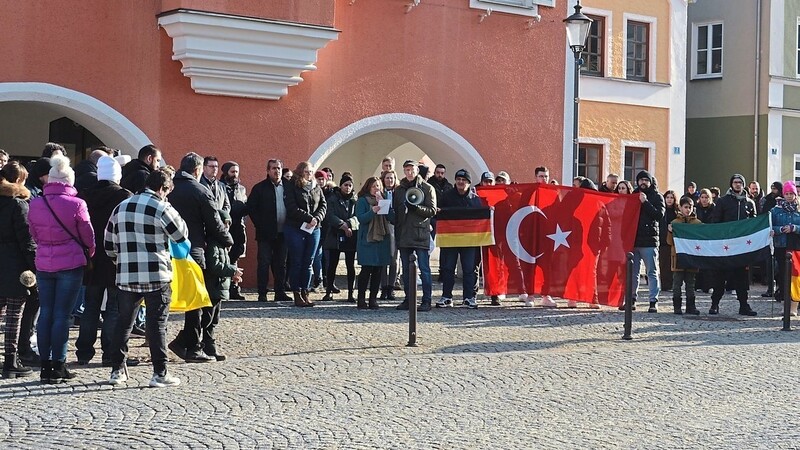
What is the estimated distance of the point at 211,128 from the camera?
19.4 m

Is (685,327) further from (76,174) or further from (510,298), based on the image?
(76,174)

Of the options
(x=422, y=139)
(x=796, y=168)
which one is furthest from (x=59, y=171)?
(x=796, y=168)

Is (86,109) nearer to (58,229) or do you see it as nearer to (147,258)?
(58,229)

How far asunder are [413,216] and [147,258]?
658 centimetres

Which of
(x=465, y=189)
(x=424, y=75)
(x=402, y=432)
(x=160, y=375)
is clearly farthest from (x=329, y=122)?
(x=402, y=432)

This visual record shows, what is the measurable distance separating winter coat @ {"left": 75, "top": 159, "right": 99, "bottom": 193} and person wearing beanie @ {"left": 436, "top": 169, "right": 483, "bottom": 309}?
6.02 metres

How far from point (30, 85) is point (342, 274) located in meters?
8.09

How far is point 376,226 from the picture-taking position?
17.1 m

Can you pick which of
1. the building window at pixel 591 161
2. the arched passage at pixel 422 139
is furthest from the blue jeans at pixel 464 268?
the building window at pixel 591 161

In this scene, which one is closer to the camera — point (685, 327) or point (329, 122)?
point (685, 327)

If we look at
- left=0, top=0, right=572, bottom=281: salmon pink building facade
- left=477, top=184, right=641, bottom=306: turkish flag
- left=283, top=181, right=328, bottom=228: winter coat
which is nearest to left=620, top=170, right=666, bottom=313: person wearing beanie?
left=477, top=184, right=641, bottom=306: turkish flag

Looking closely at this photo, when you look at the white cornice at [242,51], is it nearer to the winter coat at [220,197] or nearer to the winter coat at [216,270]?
the winter coat at [220,197]

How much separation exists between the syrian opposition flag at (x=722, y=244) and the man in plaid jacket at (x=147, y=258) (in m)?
9.09

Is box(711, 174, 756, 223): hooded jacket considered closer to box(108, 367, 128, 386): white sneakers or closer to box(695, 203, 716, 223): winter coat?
box(695, 203, 716, 223): winter coat
